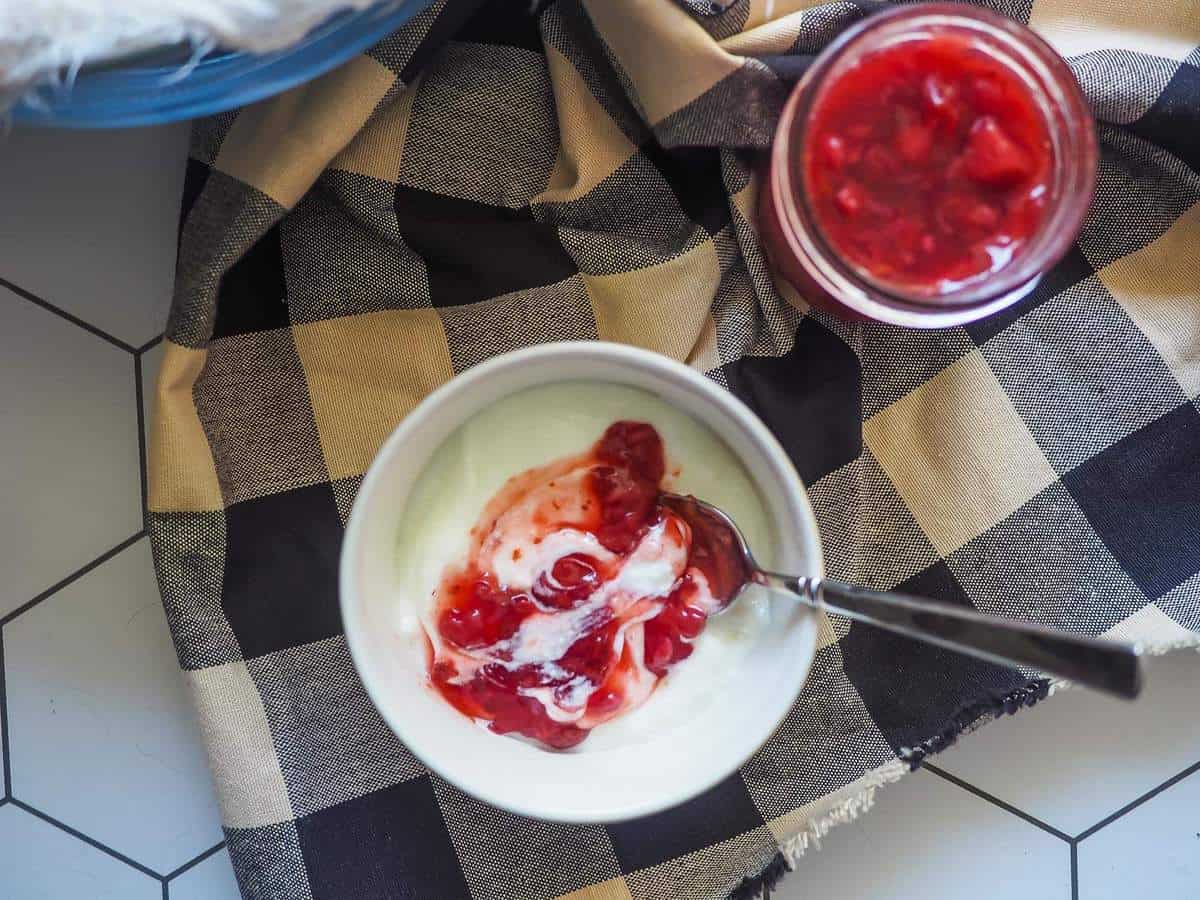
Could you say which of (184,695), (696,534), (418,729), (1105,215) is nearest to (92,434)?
(184,695)

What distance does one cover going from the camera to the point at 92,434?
0.95m

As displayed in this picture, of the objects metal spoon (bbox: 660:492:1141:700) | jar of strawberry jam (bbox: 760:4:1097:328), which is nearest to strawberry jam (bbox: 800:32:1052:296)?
jar of strawberry jam (bbox: 760:4:1097:328)

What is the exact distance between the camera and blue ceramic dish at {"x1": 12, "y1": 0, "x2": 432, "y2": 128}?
738mm

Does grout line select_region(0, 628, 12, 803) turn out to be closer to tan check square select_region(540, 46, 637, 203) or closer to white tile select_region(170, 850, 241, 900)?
white tile select_region(170, 850, 241, 900)

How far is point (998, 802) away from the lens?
0.98 meters

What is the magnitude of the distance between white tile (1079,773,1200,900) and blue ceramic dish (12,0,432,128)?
91 centimetres

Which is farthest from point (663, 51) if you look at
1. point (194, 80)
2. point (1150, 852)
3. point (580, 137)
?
point (1150, 852)

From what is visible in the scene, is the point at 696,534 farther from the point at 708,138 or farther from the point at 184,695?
the point at 184,695

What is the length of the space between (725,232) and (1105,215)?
32 centimetres

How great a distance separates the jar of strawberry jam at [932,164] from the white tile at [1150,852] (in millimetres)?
510

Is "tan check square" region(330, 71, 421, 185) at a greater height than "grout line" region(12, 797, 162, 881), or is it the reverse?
"tan check square" region(330, 71, 421, 185)

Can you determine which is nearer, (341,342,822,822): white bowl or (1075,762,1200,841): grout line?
(341,342,822,822): white bowl

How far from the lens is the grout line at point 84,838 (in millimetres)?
959

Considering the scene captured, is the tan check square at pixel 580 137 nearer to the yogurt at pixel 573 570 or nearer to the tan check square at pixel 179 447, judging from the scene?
the yogurt at pixel 573 570
